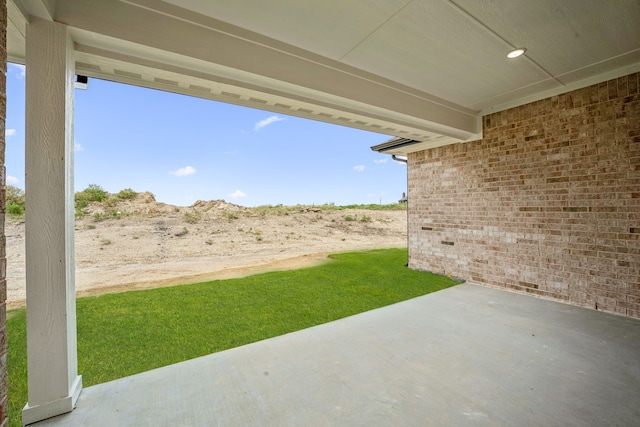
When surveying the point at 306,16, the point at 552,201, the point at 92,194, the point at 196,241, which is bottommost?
the point at 196,241

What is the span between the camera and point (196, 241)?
1030 cm

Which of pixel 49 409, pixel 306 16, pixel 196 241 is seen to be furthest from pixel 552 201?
pixel 196 241

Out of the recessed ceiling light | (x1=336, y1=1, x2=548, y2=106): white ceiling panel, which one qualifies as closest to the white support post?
(x1=336, y1=1, x2=548, y2=106): white ceiling panel

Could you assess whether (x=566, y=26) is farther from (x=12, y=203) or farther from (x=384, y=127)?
(x=12, y=203)

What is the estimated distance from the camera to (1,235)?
1.20 m

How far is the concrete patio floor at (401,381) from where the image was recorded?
174 cm

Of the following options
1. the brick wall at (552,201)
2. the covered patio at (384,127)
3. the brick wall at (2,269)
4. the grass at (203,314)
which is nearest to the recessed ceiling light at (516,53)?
the covered patio at (384,127)

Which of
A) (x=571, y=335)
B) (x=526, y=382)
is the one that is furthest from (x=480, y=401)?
(x=571, y=335)

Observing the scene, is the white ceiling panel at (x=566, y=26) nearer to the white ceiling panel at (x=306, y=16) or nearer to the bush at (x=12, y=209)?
the white ceiling panel at (x=306, y=16)

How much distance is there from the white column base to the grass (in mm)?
122

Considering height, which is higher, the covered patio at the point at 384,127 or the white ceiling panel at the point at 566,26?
the white ceiling panel at the point at 566,26

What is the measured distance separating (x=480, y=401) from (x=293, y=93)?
335cm

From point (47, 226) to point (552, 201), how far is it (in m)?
5.78

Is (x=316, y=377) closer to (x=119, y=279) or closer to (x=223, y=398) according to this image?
(x=223, y=398)
